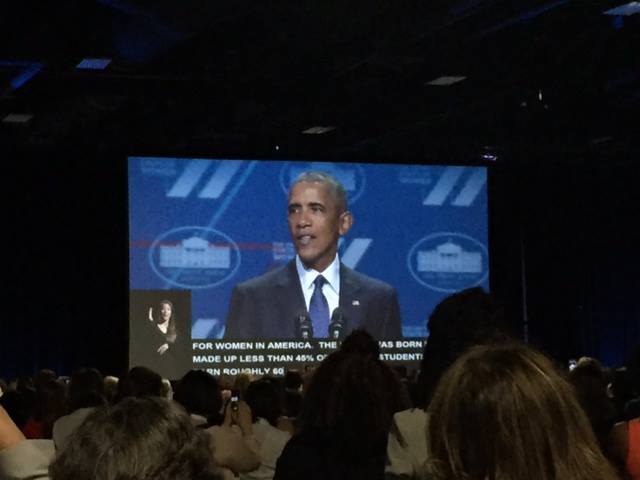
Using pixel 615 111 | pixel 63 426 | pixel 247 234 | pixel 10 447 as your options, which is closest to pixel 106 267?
pixel 247 234

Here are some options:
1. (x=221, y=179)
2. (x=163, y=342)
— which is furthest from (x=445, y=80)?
(x=163, y=342)

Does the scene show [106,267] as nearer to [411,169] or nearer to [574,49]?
[411,169]

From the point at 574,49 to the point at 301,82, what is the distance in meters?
2.73

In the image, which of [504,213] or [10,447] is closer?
[10,447]

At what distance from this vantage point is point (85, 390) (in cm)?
518

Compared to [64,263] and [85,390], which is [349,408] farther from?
[64,263]

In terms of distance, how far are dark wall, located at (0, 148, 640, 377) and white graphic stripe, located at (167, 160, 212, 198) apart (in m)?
3.53

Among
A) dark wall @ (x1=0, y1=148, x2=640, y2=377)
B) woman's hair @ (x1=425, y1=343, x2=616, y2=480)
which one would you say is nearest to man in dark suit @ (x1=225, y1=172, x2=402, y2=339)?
dark wall @ (x1=0, y1=148, x2=640, y2=377)

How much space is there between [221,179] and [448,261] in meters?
2.49

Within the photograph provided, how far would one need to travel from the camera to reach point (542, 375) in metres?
1.33

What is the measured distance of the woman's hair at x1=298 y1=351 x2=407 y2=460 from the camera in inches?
112

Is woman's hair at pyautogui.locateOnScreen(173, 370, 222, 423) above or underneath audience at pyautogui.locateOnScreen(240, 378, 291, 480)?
above

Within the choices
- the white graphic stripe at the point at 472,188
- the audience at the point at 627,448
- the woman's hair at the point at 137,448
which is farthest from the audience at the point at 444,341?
the white graphic stripe at the point at 472,188

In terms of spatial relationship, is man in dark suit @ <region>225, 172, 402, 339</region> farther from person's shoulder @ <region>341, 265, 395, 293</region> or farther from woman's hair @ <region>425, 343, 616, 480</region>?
woman's hair @ <region>425, 343, 616, 480</region>
